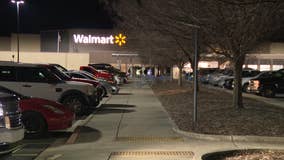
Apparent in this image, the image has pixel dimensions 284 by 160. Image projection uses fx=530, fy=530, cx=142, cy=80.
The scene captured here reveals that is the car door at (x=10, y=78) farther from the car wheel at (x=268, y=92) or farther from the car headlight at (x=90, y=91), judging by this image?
the car wheel at (x=268, y=92)

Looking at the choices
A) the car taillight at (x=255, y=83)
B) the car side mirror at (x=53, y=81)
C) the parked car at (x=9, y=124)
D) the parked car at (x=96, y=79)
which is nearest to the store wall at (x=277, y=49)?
the car taillight at (x=255, y=83)

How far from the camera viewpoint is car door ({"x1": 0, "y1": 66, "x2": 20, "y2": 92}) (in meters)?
17.6

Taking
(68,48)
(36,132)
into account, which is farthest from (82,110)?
(68,48)

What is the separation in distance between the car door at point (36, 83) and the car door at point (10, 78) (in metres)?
0.18

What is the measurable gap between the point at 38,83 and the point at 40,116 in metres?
4.76

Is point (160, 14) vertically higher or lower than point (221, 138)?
higher

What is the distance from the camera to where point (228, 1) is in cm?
834

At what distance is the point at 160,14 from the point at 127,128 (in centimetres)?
505

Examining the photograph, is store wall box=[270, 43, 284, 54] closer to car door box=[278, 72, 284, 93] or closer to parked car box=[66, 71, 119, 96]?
car door box=[278, 72, 284, 93]

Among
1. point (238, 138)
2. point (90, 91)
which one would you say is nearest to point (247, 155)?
point (238, 138)

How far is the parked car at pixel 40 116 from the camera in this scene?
43.6ft

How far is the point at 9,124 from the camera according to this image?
940 cm

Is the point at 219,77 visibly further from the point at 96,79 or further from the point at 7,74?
the point at 7,74

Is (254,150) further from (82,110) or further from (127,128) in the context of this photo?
(82,110)
